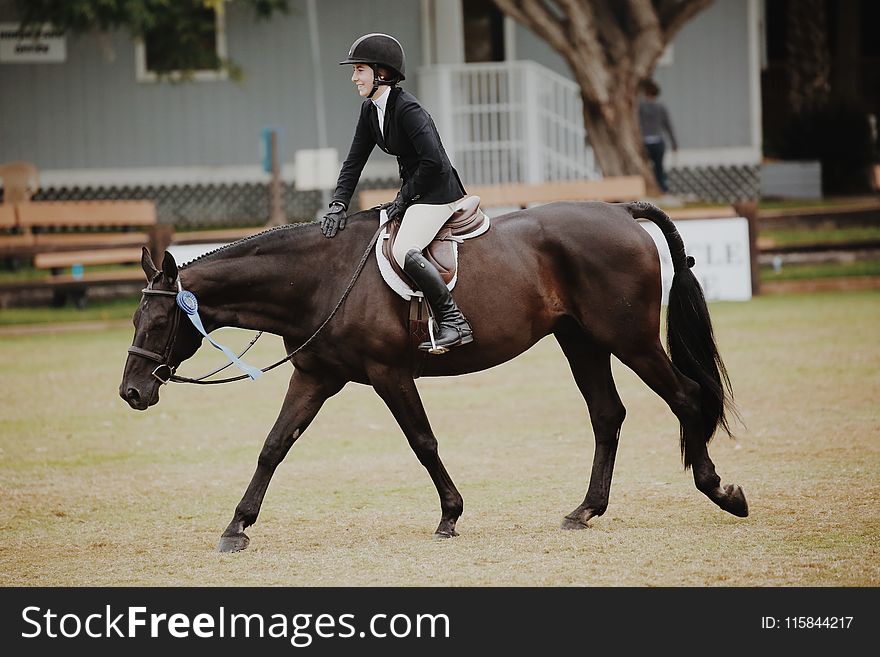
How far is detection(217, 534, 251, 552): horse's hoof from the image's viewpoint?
7.32 meters

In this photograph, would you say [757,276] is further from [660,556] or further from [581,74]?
[660,556]

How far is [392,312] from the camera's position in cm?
746

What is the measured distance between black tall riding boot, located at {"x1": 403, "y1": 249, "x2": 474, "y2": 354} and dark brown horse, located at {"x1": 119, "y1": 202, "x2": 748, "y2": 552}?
189 mm

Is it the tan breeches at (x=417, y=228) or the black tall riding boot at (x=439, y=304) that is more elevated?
the tan breeches at (x=417, y=228)

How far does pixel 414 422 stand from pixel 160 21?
17678 millimetres

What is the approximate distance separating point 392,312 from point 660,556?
1.93 metres

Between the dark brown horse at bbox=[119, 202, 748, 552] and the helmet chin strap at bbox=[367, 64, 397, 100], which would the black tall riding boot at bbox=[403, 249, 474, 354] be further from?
the helmet chin strap at bbox=[367, 64, 397, 100]

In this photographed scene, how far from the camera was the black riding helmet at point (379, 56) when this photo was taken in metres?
7.29

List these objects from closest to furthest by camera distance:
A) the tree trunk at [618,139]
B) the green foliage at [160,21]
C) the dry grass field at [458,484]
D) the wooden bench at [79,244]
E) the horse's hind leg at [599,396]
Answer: the dry grass field at [458,484] < the horse's hind leg at [599,396] < the wooden bench at [79,244] < the green foliage at [160,21] < the tree trunk at [618,139]

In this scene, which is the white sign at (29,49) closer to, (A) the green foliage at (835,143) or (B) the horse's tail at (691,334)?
(A) the green foliage at (835,143)

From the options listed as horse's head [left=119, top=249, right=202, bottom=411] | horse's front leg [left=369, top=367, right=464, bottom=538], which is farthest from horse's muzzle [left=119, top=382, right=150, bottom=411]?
horse's front leg [left=369, top=367, right=464, bottom=538]

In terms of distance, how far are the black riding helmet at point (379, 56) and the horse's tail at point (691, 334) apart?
1.63m

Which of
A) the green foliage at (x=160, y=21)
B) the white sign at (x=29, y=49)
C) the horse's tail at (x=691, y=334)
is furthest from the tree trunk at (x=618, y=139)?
the horse's tail at (x=691, y=334)

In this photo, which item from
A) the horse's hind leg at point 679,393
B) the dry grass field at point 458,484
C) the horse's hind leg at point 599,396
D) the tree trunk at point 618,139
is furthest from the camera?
the tree trunk at point 618,139
